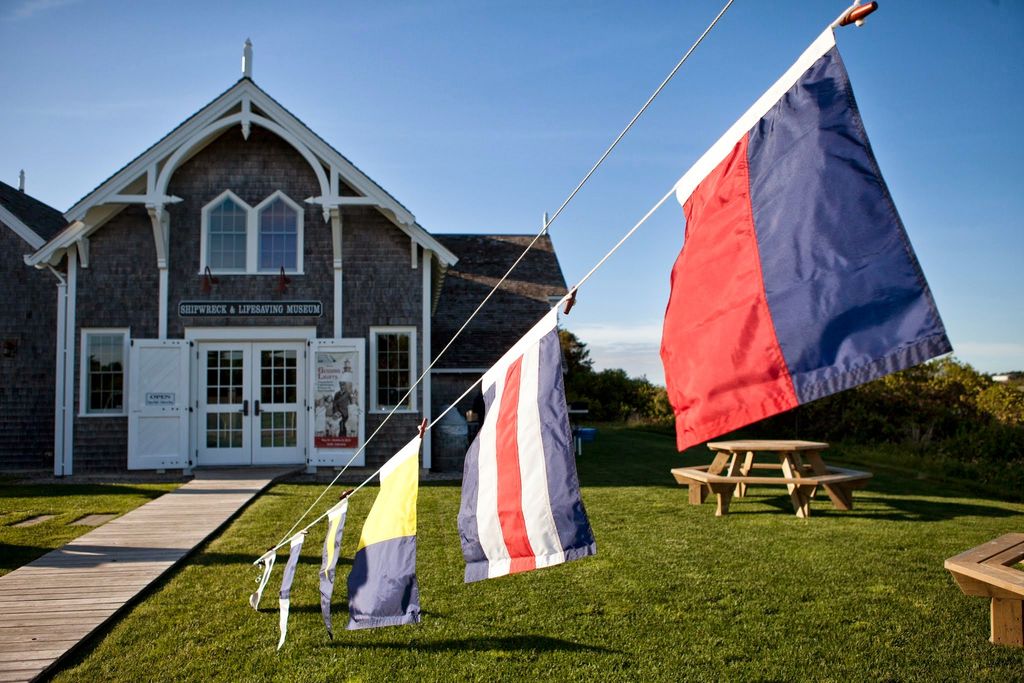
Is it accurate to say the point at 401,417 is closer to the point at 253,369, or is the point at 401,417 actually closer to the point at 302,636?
the point at 253,369

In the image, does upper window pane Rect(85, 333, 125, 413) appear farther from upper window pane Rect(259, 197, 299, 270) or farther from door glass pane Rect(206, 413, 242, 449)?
upper window pane Rect(259, 197, 299, 270)

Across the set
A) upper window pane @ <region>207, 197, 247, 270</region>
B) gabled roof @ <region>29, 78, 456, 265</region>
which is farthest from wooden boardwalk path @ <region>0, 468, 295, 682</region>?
gabled roof @ <region>29, 78, 456, 265</region>

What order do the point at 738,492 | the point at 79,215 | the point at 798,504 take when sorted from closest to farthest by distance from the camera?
the point at 798,504 → the point at 738,492 → the point at 79,215

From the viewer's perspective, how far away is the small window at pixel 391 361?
46.4ft

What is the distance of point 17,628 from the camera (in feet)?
17.7

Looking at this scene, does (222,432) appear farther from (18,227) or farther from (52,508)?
(18,227)

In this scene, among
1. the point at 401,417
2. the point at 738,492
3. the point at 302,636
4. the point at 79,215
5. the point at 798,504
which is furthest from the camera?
the point at 401,417

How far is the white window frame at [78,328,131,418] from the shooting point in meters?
13.6

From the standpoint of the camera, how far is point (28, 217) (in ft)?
56.9

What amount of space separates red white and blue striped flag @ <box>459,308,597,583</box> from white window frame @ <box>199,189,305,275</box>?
10971mm

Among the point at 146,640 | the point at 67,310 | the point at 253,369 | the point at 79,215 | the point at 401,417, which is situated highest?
the point at 79,215

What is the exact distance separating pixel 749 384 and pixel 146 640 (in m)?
4.60

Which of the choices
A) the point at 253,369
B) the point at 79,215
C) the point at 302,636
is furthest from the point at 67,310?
the point at 302,636

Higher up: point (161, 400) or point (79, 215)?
point (79, 215)
